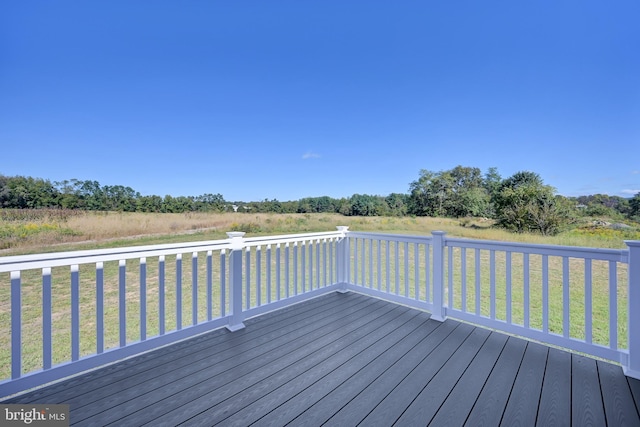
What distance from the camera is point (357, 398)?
5.13 ft

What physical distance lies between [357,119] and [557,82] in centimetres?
442

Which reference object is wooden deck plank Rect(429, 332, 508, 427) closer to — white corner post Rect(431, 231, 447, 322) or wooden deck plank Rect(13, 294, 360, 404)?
white corner post Rect(431, 231, 447, 322)

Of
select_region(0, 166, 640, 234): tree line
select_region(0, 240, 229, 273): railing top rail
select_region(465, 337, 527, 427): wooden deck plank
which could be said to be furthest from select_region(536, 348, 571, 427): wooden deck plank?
select_region(0, 166, 640, 234): tree line

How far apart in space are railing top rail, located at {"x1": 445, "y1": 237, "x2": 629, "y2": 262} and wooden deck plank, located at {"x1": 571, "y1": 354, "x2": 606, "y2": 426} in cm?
76

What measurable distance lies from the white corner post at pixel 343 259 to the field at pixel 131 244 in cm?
174

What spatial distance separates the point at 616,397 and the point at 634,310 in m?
0.60

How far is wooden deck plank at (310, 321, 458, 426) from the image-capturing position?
4.58 feet

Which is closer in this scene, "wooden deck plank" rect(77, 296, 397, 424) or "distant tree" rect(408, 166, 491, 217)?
"wooden deck plank" rect(77, 296, 397, 424)

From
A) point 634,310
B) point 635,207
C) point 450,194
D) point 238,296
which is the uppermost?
point 450,194

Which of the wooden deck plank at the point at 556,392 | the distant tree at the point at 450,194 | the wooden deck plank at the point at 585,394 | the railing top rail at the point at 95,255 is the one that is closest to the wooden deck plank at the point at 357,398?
the wooden deck plank at the point at 556,392

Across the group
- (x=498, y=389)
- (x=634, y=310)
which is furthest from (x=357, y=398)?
(x=634, y=310)

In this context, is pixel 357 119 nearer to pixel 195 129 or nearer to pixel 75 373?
pixel 195 129

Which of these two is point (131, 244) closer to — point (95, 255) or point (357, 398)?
point (95, 255)

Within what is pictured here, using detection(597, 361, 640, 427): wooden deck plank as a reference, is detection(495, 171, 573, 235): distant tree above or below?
above
